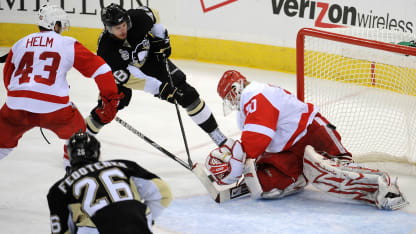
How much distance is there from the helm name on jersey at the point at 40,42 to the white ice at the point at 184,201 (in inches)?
34.8

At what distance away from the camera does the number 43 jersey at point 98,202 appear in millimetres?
2123

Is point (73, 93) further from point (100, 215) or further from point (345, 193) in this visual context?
point (100, 215)

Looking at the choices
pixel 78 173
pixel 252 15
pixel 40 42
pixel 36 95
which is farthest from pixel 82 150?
pixel 252 15

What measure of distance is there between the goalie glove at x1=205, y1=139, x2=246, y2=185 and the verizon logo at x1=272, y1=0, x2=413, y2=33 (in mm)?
2874

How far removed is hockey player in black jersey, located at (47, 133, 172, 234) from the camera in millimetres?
2127

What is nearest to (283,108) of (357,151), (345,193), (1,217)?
(345,193)

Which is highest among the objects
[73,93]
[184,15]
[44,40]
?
[44,40]

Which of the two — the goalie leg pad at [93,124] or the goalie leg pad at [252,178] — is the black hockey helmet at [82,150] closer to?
the goalie leg pad at [252,178]

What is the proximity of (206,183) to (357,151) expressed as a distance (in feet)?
3.70

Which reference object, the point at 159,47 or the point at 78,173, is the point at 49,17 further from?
the point at 78,173

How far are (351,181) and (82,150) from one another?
65.3 inches

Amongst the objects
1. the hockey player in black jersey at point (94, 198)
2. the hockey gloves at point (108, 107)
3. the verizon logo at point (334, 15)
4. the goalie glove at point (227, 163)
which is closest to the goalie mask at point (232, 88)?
the goalie glove at point (227, 163)

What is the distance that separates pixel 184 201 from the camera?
3.54 meters

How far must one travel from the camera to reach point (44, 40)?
10.8 ft
